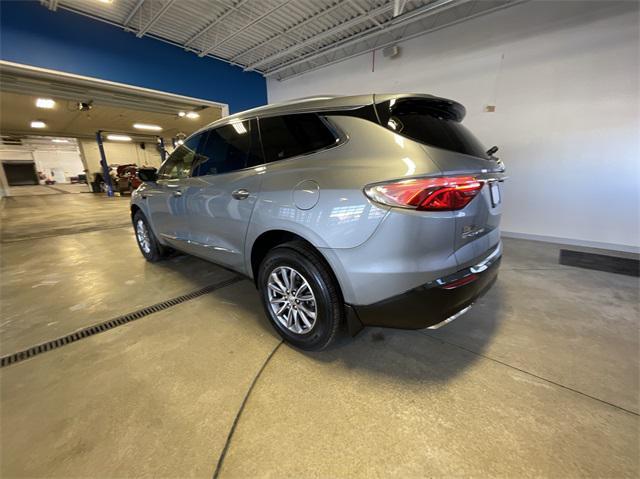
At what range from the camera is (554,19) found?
12.3 feet

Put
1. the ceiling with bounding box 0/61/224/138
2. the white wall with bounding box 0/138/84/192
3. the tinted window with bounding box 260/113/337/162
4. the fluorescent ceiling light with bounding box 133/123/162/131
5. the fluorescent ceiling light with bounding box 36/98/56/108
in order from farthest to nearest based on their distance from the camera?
the white wall with bounding box 0/138/84/192, the fluorescent ceiling light with bounding box 133/123/162/131, the fluorescent ceiling light with bounding box 36/98/56/108, the ceiling with bounding box 0/61/224/138, the tinted window with bounding box 260/113/337/162

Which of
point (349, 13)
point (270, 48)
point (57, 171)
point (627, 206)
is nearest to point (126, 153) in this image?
point (57, 171)

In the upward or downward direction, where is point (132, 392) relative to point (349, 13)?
downward

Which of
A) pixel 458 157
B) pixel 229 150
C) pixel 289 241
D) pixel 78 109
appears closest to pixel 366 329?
pixel 289 241

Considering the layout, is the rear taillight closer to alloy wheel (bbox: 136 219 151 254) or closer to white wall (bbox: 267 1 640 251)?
alloy wheel (bbox: 136 219 151 254)

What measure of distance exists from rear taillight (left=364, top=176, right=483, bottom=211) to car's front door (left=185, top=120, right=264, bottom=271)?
0.91 m

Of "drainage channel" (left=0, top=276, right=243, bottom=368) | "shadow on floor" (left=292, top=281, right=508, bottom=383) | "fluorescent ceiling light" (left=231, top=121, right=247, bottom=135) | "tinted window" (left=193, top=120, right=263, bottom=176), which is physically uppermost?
"fluorescent ceiling light" (left=231, top=121, right=247, bottom=135)

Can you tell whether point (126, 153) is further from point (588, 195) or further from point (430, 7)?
point (588, 195)

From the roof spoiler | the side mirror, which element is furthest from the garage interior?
the roof spoiler

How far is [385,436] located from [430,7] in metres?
5.24

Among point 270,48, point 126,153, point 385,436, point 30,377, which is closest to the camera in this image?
point 385,436

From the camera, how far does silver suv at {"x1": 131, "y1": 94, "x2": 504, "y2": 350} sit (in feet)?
4.14

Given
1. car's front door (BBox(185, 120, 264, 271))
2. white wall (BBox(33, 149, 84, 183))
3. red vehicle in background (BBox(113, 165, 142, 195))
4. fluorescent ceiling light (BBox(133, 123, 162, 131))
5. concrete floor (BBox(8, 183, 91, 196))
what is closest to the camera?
car's front door (BBox(185, 120, 264, 271))

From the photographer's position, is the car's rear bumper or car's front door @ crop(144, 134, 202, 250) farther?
car's front door @ crop(144, 134, 202, 250)
